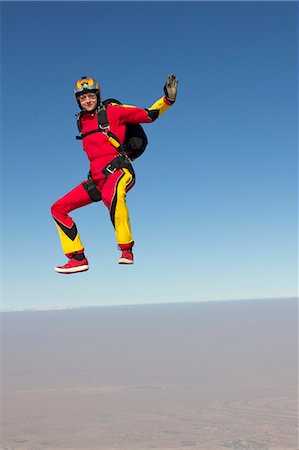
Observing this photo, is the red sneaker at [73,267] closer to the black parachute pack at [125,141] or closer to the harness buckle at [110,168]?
the harness buckle at [110,168]

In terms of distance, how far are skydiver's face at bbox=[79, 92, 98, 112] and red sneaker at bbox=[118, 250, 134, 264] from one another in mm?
1762

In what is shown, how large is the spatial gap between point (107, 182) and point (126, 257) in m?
0.90

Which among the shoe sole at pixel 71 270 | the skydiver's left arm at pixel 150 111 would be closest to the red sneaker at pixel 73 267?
the shoe sole at pixel 71 270

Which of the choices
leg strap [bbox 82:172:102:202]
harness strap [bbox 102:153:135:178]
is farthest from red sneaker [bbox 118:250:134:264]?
harness strap [bbox 102:153:135:178]

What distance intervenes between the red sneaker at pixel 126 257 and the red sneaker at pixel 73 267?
588 millimetres

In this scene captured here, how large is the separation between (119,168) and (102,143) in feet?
1.27

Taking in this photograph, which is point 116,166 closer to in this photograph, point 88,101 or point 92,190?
point 92,190

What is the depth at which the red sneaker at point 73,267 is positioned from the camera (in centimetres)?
566

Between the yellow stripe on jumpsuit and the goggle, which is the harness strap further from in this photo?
the goggle

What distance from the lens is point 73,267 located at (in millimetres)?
5727

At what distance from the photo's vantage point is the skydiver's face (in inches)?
225

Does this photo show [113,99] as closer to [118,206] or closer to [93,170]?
[93,170]

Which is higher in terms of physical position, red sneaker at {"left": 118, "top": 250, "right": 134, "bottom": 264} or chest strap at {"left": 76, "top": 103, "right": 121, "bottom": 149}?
chest strap at {"left": 76, "top": 103, "right": 121, "bottom": 149}

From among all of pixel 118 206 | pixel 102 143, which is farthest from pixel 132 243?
pixel 102 143
